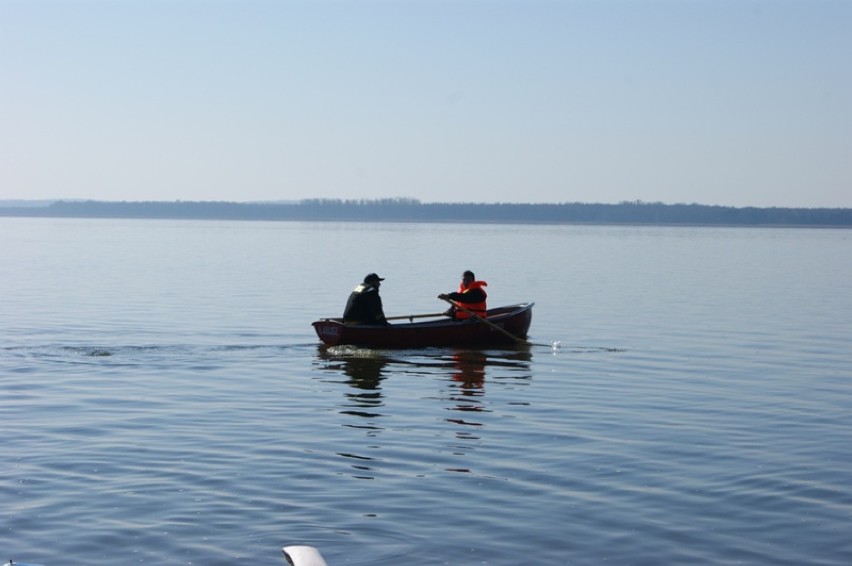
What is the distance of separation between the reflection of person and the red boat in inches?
6.8

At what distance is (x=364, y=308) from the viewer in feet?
79.7

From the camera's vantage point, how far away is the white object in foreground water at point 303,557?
8438 millimetres

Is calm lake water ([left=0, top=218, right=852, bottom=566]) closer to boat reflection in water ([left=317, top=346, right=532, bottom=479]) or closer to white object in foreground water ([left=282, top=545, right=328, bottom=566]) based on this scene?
boat reflection in water ([left=317, top=346, right=532, bottom=479])

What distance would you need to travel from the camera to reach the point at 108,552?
9.96m

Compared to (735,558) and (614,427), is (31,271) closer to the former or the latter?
(614,427)

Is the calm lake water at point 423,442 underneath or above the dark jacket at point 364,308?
underneath

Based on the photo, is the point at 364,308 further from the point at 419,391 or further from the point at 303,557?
the point at 303,557

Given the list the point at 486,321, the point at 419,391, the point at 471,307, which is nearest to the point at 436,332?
the point at 471,307

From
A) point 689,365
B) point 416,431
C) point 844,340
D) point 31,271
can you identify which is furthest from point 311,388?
point 31,271

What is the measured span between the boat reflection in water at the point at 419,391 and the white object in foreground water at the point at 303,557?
3.86 meters

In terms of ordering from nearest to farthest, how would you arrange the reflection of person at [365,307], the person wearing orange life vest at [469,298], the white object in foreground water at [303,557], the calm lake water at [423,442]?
the white object in foreground water at [303,557], the calm lake water at [423,442], the reflection of person at [365,307], the person wearing orange life vest at [469,298]

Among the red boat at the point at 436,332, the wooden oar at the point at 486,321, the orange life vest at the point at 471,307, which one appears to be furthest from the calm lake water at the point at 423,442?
the orange life vest at the point at 471,307

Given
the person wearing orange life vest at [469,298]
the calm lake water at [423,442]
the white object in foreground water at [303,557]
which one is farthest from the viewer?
the person wearing orange life vest at [469,298]

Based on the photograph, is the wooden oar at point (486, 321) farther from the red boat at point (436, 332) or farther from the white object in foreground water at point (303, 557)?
the white object in foreground water at point (303, 557)
